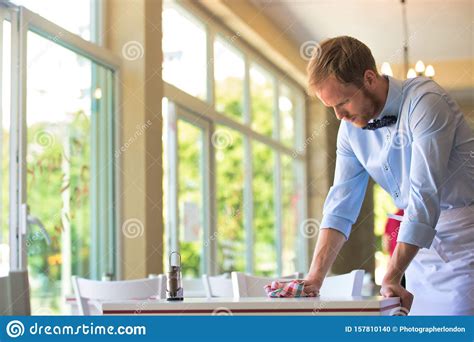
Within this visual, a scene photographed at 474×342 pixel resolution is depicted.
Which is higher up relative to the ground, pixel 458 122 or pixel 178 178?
pixel 178 178

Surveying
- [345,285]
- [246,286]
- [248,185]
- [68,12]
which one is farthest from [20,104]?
[248,185]

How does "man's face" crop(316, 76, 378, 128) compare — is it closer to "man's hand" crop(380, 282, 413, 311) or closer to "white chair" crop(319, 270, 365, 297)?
"man's hand" crop(380, 282, 413, 311)

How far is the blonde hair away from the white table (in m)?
0.57

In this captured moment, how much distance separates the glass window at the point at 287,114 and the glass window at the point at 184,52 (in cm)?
325

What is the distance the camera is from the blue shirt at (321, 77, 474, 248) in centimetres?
204

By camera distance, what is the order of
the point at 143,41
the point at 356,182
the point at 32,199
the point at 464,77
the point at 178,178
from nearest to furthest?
the point at 356,182 → the point at 32,199 → the point at 143,41 → the point at 178,178 → the point at 464,77

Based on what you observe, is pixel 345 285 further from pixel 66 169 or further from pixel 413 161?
pixel 66 169

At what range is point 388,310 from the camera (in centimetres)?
182

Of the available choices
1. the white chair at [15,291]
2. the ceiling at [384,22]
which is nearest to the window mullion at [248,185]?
the ceiling at [384,22]

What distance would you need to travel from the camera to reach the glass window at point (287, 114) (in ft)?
38.5

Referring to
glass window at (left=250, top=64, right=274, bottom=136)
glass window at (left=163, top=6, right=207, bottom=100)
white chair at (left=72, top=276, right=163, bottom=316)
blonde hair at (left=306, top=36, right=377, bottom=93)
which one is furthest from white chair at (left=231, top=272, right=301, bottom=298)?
glass window at (left=250, top=64, right=274, bottom=136)
